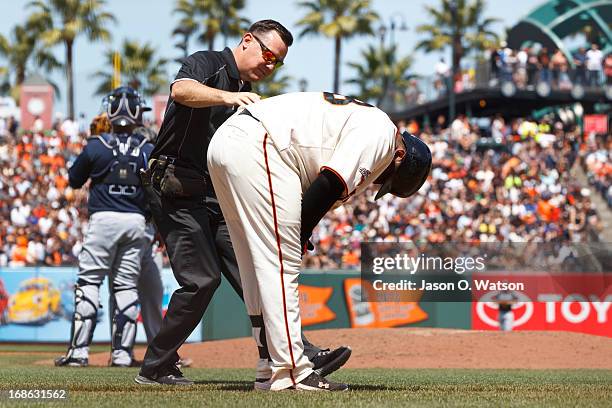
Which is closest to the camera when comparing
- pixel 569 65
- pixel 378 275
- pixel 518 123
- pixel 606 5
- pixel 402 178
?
pixel 402 178

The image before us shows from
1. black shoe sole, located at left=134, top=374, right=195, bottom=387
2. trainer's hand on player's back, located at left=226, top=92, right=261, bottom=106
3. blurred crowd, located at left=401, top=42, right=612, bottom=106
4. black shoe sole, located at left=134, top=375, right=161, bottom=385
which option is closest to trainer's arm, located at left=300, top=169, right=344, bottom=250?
trainer's hand on player's back, located at left=226, top=92, right=261, bottom=106

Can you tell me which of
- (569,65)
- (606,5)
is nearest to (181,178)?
(569,65)

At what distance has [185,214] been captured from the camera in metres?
6.36

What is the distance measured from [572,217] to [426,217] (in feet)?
10.3

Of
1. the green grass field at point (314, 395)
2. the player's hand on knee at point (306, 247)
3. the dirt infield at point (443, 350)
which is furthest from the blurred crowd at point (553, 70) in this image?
the player's hand on knee at point (306, 247)

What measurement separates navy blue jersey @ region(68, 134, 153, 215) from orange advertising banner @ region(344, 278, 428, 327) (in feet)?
29.6

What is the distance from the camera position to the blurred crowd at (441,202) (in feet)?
74.2

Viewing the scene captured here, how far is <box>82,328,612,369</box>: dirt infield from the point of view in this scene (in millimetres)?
10336

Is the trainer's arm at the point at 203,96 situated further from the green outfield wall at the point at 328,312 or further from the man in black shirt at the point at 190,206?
the green outfield wall at the point at 328,312

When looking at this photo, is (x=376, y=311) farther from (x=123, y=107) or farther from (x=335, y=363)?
(x=335, y=363)

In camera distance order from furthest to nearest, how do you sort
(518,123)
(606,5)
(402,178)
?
(606,5), (518,123), (402,178)

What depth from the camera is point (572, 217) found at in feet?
77.4

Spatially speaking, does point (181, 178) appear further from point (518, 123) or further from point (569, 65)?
point (569, 65)

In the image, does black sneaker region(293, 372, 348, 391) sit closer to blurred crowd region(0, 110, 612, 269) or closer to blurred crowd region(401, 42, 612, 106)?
blurred crowd region(0, 110, 612, 269)
